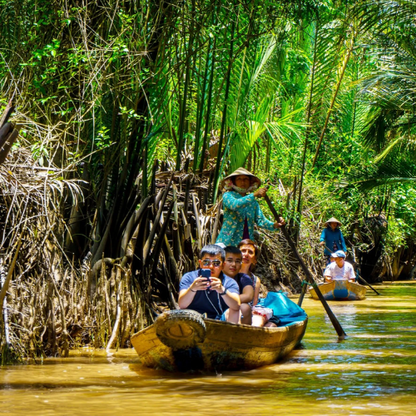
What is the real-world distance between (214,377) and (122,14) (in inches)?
141

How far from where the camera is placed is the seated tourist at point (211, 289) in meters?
6.27

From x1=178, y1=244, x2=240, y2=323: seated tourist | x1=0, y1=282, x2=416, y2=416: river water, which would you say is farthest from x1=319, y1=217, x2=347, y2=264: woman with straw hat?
x1=178, y1=244, x2=240, y2=323: seated tourist

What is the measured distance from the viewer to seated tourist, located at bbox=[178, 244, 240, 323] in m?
6.27

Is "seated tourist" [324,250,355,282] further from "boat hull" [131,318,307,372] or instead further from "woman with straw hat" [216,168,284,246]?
"boat hull" [131,318,307,372]

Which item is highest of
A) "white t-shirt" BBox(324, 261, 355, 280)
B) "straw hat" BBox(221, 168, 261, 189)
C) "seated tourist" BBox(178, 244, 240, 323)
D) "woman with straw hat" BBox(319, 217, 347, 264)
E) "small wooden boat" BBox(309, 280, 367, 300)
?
"straw hat" BBox(221, 168, 261, 189)

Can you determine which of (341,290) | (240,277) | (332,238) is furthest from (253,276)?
(332,238)

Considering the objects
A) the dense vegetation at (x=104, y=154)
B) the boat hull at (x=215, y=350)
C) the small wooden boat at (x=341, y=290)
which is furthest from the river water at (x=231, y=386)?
the small wooden boat at (x=341, y=290)

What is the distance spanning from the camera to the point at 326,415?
4941 millimetres

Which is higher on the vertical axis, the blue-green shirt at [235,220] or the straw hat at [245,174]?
the straw hat at [245,174]

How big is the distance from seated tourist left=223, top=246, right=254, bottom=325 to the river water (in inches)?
22.3

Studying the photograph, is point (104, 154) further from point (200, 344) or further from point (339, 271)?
point (339, 271)

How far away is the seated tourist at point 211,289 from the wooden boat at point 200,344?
0.91 feet

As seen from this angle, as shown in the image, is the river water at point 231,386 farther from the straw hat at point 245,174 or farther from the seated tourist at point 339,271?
the seated tourist at point 339,271

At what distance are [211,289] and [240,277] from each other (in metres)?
0.86
